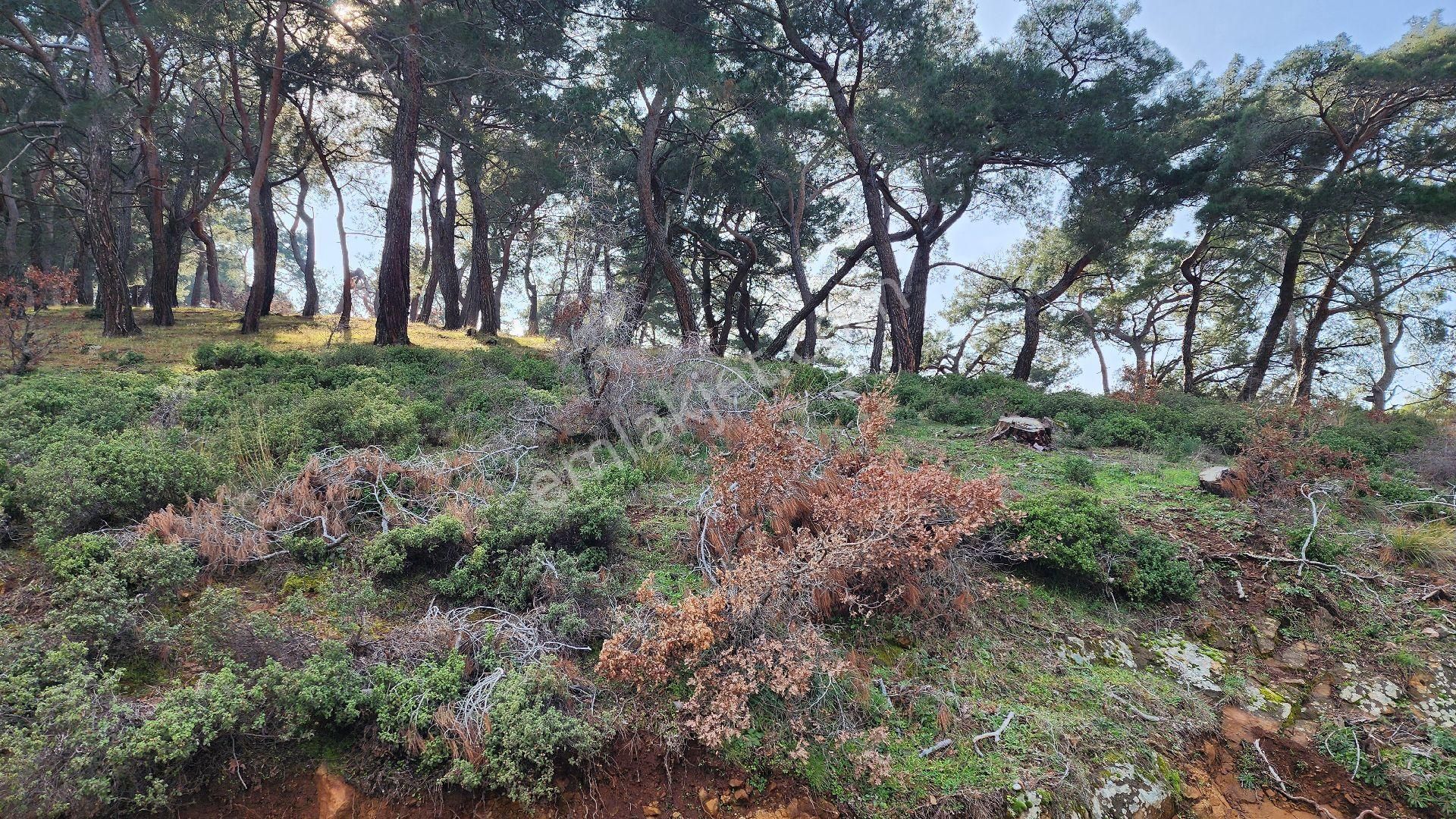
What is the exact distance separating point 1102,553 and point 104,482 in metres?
6.64

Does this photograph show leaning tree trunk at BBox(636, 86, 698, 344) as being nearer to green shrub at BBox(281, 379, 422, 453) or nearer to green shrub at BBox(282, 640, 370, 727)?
green shrub at BBox(281, 379, 422, 453)

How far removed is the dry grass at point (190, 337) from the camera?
28.8ft

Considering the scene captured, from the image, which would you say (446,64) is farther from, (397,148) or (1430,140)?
(1430,140)

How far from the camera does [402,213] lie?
1177 cm

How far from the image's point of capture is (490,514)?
4.07m

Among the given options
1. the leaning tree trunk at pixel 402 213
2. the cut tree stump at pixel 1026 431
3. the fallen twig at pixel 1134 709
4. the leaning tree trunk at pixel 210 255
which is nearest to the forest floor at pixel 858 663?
the fallen twig at pixel 1134 709

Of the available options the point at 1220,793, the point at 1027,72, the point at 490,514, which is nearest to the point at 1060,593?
the point at 1220,793

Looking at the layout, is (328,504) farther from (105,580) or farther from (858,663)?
(858,663)

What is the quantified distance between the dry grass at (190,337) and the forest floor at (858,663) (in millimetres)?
3869

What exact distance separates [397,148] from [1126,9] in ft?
46.5

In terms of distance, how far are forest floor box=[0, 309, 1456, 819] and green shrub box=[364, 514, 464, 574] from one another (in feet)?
0.15

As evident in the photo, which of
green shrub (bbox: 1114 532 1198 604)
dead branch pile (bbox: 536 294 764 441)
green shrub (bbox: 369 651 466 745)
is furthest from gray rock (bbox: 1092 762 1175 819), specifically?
dead branch pile (bbox: 536 294 764 441)

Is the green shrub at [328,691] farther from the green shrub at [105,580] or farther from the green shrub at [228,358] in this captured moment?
the green shrub at [228,358]

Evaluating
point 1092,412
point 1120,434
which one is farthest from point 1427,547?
point 1092,412
